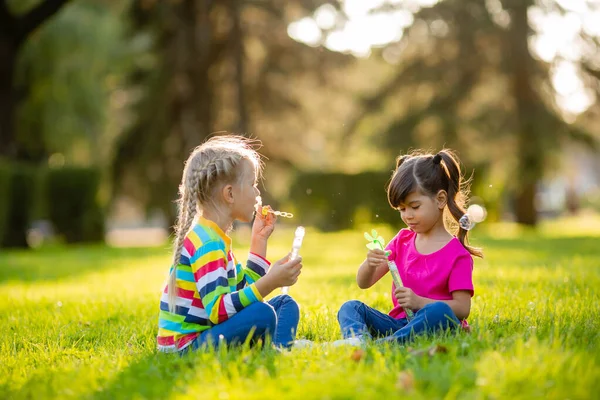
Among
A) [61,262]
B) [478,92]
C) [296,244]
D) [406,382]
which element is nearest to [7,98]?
[61,262]

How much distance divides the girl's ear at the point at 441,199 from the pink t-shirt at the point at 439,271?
0.65ft

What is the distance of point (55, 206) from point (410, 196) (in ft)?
43.2

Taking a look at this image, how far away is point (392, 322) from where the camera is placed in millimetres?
3779

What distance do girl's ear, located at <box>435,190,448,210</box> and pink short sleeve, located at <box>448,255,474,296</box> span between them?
319 mm

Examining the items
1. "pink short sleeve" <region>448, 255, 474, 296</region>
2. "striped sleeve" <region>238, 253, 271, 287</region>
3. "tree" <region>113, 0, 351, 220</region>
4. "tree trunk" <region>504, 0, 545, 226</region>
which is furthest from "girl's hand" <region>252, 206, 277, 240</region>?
"tree trunk" <region>504, 0, 545, 226</region>

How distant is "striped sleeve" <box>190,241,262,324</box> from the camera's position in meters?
3.16

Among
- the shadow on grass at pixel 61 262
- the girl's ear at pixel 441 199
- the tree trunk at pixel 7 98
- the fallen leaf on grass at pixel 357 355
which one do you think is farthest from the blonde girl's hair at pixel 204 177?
the tree trunk at pixel 7 98

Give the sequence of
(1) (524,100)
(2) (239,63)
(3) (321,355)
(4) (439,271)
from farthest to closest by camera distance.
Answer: (2) (239,63) < (1) (524,100) < (4) (439,271) < (3) (321,355)

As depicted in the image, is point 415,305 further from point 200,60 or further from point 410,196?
point 200,60

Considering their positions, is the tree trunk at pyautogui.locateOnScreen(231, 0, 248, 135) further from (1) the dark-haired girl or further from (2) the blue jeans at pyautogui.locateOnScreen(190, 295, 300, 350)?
(2) the blue jeans at pyautogui.locateOnScreen(190, 295, 300, 350)

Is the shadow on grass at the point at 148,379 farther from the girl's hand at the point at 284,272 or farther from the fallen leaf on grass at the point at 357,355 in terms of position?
the fallen leaf on grass at the point at 357,355

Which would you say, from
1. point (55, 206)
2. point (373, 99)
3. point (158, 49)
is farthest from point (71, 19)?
point (373, 99)

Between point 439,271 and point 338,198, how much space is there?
14941mm

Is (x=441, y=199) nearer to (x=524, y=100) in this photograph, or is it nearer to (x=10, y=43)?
(x=10, y=43)
